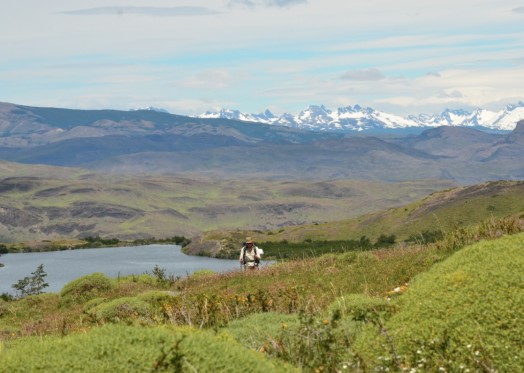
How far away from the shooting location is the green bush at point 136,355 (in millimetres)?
8148

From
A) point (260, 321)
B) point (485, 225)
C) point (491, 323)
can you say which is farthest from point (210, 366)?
point (485, 225)

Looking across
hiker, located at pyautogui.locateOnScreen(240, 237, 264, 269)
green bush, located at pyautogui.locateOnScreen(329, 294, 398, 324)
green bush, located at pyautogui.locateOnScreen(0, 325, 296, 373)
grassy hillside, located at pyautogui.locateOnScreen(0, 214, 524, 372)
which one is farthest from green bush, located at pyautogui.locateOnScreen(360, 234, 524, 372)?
hiker, located at pyautogui.locateOnScreen(240, 237, 264, 269)

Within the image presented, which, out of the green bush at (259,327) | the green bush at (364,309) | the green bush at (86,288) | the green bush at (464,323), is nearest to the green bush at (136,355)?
the green bush at (464,323)

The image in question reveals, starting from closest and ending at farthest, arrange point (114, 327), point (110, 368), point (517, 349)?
point (110, 368) → point (114, 327) → point (517, 349)

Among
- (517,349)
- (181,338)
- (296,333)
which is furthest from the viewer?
(296,333)

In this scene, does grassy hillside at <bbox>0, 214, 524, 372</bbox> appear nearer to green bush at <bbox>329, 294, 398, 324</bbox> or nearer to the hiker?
green bush at <bbox>329, 294, 398, 324</bbox>

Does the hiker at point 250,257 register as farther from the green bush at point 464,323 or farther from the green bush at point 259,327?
the green bush at point 464,323

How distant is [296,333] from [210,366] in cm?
382

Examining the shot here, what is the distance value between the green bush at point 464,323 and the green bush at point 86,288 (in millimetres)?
25730

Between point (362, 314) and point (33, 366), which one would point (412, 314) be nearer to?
point (362, 314)

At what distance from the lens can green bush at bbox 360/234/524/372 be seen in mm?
10031

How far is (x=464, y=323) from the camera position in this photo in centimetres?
1056

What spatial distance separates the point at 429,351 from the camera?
34.2 feet

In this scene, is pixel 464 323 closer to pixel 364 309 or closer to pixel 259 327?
pixel 364 309
